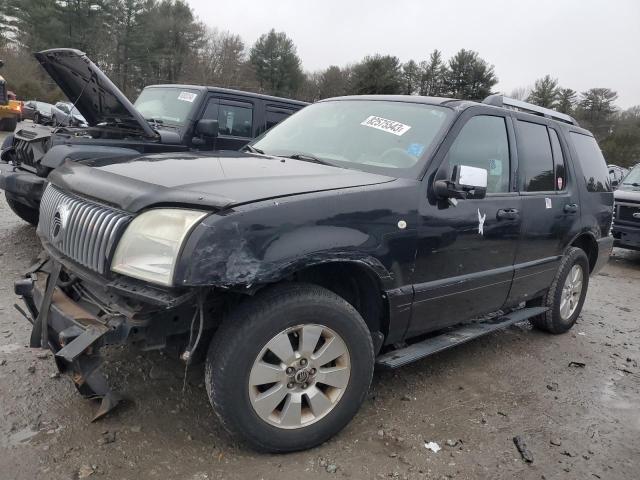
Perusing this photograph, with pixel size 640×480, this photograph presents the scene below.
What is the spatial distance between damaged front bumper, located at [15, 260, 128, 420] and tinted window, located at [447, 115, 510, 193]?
84.2 inches

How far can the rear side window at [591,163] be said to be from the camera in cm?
477

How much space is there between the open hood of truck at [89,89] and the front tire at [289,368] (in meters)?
3.73

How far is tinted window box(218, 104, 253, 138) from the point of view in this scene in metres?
7.08

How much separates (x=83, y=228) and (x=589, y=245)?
4.44 meters

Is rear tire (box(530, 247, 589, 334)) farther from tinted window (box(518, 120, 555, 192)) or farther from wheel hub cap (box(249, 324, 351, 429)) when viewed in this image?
wheel hub cap (box(249, 324, 351, 429))

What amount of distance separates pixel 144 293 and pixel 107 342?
0.29 metres

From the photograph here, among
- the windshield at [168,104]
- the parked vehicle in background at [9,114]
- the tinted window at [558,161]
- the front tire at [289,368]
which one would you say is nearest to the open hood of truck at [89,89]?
the windshield at [168,104]

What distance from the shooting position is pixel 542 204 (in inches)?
157

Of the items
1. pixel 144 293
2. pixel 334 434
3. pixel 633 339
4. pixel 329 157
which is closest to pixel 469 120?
→ pixel 329 157

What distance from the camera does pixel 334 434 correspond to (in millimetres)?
2709

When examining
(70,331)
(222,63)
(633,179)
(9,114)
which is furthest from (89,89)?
(222,63)

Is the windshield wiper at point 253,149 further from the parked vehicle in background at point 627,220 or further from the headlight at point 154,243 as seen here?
the parked vehicle in background at point 627,220

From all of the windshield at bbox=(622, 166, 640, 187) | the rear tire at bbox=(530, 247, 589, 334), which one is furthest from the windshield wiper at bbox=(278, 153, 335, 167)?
the windshield at bbox=(622, 166, 640, 187)

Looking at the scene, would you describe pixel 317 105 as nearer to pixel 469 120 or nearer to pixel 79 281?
pixel 469 120
